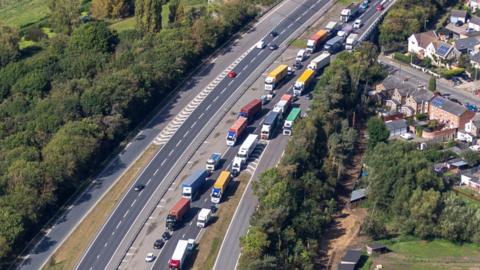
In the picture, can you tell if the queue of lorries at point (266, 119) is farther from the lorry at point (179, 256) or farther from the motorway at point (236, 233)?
the motorway at point (236, 233)

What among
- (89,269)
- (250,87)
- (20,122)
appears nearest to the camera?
(89,269)

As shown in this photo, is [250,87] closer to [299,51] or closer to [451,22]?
[299,51]

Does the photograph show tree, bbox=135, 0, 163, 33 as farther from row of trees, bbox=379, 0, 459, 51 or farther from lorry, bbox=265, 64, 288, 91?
row of trees, bbox=379, 0, 459, 51

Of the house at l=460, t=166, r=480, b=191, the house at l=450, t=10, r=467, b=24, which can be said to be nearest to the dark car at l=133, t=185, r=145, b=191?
the house at l=460, t=166, r=480, b=191

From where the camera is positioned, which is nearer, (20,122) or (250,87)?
(20,122)

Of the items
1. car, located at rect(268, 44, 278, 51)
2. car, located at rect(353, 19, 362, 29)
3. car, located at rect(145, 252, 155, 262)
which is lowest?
car, located at rect(145, 252, 155, 262)

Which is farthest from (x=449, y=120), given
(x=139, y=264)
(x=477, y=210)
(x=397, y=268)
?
(x=139, y=264)

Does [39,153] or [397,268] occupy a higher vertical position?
[39,153]
